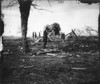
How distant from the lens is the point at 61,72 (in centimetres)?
659

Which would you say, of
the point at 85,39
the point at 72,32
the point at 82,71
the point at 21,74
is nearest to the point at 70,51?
the point at 85,39

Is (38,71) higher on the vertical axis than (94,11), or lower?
lower

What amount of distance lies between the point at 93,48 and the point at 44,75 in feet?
26.6

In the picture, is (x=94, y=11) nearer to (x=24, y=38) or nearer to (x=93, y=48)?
(x=93, y=48)

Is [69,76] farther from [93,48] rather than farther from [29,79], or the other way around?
[93,48]

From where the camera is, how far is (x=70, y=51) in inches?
515

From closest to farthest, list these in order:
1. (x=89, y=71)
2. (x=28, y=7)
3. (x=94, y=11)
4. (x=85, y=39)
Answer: (x=89, y=71) < (x=94, y=11) < (x=28, y=7) < (x=85, y=39)

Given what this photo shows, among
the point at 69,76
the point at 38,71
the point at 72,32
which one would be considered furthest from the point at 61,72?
the point at 72,32

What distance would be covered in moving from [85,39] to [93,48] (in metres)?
1.13

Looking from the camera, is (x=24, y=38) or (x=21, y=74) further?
(x=24, y=38)

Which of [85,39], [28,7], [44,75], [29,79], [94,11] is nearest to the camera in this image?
[29,79]

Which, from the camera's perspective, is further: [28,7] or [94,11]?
[28,7]

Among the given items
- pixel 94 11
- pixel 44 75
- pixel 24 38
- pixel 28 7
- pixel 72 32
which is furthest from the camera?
pixel 72 32

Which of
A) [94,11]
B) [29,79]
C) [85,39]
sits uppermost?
[94,11]
